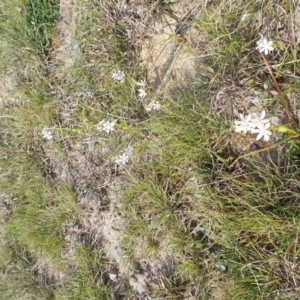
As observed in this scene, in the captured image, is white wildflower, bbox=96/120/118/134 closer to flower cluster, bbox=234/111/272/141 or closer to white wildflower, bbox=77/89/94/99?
white wildflower, bbox=77/89/94/99

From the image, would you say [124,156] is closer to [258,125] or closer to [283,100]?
[258,125]

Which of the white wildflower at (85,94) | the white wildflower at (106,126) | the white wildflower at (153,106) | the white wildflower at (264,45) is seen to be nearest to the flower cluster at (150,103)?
the white wildflower at (153,106)

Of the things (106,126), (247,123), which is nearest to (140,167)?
(106,126)

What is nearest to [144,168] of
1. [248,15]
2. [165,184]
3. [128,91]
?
[165,184]

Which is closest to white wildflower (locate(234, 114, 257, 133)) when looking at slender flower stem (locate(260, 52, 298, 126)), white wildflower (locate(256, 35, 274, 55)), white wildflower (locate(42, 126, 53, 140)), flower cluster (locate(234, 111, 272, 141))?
flower cluster (locate(234, 111, 272, 141))

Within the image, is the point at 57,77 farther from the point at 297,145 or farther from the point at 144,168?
the point at 297,145

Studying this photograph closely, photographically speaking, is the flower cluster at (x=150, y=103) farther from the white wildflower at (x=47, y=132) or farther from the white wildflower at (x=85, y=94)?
the white wildflower at (x=47, y=132)
